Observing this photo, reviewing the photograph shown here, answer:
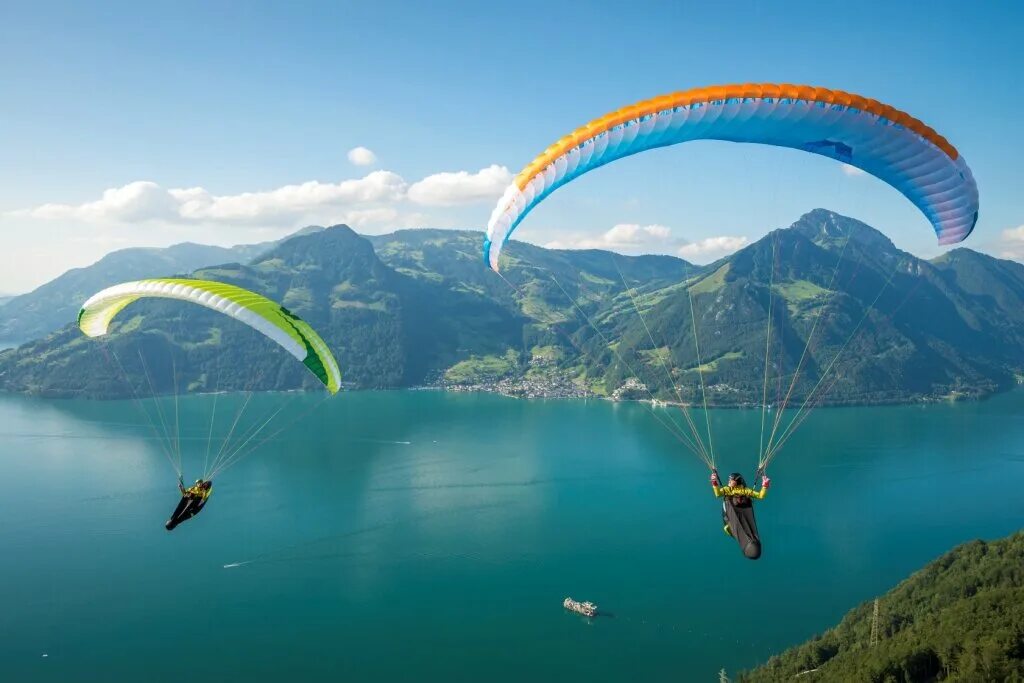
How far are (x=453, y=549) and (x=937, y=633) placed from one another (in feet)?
89.8

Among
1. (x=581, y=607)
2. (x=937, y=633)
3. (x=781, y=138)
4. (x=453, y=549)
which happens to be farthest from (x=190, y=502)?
(x=453, y=549)

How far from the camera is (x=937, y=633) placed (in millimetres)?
25031

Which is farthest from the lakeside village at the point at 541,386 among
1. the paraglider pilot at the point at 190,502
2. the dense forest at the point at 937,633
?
the paraglider pilot at the point at 190,502

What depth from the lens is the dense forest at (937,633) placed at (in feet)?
73.4

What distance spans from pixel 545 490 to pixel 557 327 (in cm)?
11161

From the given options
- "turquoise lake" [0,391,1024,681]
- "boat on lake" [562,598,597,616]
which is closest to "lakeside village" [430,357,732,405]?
"turquoise lake" [0,391,1024,681]

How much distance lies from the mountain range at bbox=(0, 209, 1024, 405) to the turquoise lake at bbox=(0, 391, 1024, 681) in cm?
3538

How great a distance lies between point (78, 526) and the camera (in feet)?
160

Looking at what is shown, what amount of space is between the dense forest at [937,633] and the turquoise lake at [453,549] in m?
3.86

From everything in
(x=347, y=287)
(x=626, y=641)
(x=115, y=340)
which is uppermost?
(x=347, y=287)

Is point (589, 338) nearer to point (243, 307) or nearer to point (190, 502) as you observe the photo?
point (243, 307)

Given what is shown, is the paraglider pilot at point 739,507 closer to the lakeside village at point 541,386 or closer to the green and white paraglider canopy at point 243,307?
the green and white paraglider canopy at point 243,307

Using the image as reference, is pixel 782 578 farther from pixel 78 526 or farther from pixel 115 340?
pixel 115 340

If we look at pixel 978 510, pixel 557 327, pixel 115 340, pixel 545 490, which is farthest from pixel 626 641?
pixel 557 327
